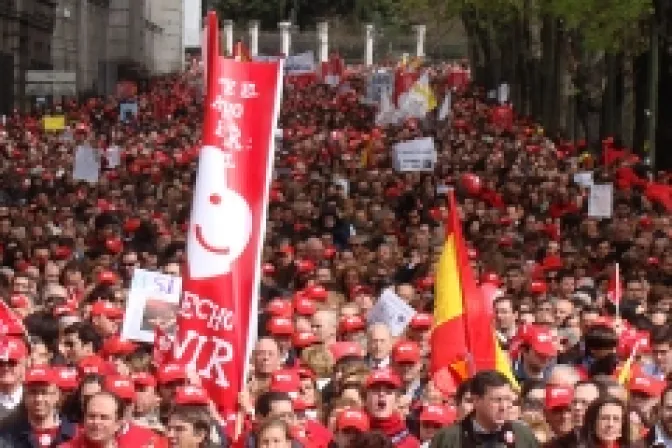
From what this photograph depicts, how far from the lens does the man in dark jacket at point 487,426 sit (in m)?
8.39

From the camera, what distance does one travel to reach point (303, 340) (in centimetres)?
1243

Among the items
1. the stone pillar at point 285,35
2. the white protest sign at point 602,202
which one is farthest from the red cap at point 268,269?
the stone pillar at point 285,35

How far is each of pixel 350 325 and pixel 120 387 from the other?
3848mm

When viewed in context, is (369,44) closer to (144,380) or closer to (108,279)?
(108,279)

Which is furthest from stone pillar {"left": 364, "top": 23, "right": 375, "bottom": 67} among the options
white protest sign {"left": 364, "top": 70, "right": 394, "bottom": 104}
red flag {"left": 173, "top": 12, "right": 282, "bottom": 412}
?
red flag {"left": 173, "top": 12, "right": 282, "bottom": 412}

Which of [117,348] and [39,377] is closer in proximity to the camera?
[39,377]

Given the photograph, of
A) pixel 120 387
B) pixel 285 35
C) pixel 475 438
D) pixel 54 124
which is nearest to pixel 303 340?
pixel 120 387

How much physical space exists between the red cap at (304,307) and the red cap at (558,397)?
3876 millimetres

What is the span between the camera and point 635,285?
16.8 m

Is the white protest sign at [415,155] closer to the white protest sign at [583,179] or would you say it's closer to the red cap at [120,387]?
the white protest sign at [583,179]

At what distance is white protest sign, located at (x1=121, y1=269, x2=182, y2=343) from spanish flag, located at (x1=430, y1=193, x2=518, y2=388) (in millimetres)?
1999

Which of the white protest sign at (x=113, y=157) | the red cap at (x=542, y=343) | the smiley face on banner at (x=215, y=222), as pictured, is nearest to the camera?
the smiley face on banner at (x=215, y=222)

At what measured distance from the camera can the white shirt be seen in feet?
32.5

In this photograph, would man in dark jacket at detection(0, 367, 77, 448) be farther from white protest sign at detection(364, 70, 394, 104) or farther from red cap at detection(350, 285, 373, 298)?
white protest sign at detection(364, 70, 394, 104)
